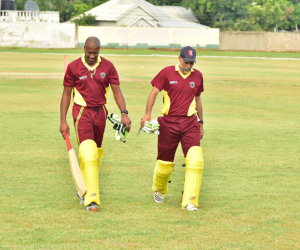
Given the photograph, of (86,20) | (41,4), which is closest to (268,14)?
(86,20)

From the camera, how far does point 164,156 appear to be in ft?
23.1

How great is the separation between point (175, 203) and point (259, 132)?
6910 mm

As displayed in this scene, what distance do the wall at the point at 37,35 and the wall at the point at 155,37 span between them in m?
Answer: 3.31

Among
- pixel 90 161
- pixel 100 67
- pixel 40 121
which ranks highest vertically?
pixel 100 67

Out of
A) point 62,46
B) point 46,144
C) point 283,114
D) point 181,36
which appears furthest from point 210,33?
point 46,144

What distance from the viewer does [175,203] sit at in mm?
7066

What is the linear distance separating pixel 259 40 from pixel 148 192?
63661mm

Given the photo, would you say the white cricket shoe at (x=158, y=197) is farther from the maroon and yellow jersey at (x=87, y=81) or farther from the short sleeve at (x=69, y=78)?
the short sleeve at (x=69, y=78)

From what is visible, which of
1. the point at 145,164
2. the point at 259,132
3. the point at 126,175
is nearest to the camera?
the point at 126,175

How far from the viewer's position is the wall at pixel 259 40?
222 feet

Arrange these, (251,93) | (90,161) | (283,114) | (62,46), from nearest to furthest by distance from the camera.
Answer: (90,161), (283,114), (251,93), (62,46)

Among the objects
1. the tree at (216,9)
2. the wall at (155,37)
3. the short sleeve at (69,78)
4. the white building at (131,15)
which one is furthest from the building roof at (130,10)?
the short sleeve at (69,78)

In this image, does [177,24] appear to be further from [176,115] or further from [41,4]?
[176,115]

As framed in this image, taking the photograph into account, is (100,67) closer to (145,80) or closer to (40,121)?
(40,121)
